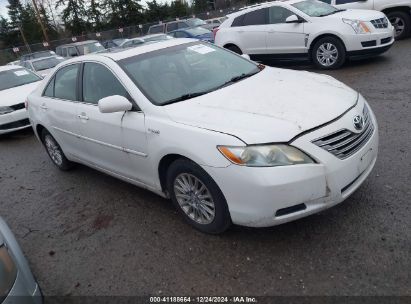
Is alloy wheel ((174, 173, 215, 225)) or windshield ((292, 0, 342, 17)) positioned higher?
windshield ((292, 0, 342, 17))

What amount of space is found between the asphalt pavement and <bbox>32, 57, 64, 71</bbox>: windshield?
36.5 ft

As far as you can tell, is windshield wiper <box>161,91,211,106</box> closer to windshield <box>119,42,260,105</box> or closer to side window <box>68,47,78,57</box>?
windshield <box>119,42,260,105</box>

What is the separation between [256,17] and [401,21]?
435 cm

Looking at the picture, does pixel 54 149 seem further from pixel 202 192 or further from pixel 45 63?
pixel 45 63

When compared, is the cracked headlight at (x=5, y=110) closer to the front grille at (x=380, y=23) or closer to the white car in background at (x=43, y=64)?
the white car in background at (x=43, y=64)

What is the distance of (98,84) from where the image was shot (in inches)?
165

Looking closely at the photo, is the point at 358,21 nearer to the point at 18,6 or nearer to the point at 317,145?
the point at 317,145

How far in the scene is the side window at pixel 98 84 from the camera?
3.88 meters

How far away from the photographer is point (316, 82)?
150 inches

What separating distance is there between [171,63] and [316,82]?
4.82ft

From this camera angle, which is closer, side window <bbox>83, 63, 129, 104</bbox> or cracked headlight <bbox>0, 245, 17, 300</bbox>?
cracked headlight <bbox>0, 245, 17, 300</bbox>

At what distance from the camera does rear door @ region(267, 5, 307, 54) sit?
8.92 metres

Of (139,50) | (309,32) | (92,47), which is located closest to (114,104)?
(139,50)

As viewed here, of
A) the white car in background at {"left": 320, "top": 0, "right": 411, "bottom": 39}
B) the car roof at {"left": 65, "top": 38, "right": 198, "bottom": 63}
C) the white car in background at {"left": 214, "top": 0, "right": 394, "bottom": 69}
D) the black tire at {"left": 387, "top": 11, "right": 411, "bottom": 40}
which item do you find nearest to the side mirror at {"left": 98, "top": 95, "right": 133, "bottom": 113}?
the car roof at {"left": 65, "top": 38, "right": 198, "bottom": 63}
